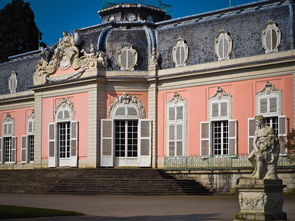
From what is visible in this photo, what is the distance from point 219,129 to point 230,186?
144 inches

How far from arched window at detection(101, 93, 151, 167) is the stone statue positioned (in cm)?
1824

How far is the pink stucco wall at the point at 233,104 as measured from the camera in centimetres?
3116

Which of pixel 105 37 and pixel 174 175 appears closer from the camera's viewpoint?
pixel 174 175

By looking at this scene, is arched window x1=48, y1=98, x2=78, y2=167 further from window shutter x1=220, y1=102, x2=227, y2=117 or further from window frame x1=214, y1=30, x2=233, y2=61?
window frame x1=214, y1=30, x2=233, y2=61

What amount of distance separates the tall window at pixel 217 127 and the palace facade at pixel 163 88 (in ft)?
0.15

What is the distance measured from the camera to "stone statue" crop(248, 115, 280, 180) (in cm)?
1736

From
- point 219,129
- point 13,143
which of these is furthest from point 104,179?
point 13,143

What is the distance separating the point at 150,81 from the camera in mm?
36375

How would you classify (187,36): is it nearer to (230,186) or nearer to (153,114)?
(153,114)

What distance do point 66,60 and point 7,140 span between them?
8.72 meters

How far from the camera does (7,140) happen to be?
4412 cm

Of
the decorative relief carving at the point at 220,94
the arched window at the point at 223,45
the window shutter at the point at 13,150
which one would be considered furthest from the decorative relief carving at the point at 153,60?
the window shutter at the point at 13,150

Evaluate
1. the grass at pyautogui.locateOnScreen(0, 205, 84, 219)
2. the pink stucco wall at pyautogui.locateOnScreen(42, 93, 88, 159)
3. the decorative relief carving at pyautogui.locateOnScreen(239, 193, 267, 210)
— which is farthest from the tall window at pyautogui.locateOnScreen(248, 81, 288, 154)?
the decorative relief carving at pyautogui.locateOnScreen(239, 193, 267, 210)

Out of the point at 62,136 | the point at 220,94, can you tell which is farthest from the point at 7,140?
the point at 220,94
